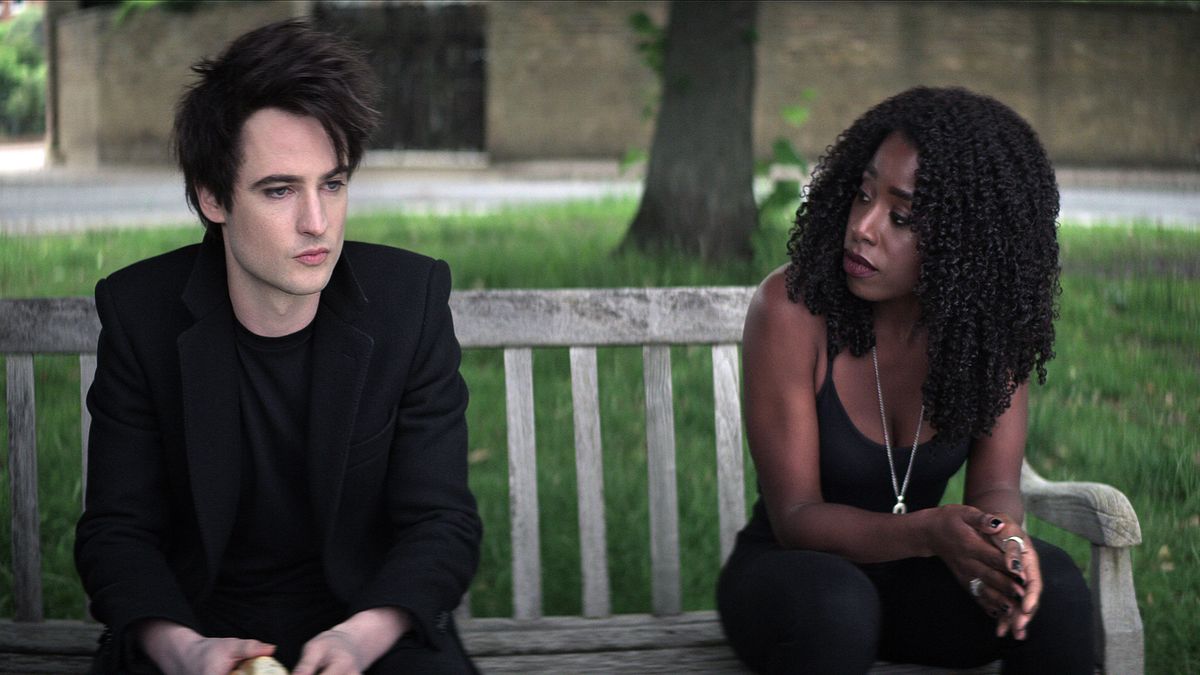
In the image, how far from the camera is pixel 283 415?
2.51 metres

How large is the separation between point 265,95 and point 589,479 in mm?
1329

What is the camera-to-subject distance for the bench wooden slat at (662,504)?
333cm

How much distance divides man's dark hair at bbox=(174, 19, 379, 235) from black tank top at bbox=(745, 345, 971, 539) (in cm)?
109

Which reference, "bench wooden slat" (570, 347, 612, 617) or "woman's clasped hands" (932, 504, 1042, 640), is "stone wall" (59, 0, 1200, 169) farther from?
"woman's clasped hands" (932, 504, 1042, 640)

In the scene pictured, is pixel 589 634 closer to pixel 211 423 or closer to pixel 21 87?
pixel 211 423

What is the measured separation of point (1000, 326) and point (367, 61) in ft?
4.44

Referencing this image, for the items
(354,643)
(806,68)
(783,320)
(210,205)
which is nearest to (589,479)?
(783,320)

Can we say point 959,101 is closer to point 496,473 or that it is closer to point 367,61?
point 367,61

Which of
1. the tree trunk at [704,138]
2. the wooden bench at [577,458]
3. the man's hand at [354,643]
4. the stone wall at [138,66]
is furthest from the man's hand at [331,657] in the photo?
the stone wall at [138,66]

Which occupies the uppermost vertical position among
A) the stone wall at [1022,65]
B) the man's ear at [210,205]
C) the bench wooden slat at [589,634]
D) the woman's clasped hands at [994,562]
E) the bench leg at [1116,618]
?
the stone wall at [1022,65]

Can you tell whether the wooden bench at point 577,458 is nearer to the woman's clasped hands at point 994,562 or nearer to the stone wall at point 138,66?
the woman's clasped hands at point 994,562

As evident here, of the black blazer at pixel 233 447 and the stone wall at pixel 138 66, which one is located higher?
the stone wall at pixel 138 66

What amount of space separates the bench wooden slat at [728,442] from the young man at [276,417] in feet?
3.08

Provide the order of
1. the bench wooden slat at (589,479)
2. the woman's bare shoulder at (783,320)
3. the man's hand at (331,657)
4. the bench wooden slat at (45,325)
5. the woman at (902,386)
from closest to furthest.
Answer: the man's hand at (331,657)
the woman at (902,386)
the woman's bare shoulder at (783,320)
the bench wooden slat at (45,325)
the bench wooden slat at (589,479)
